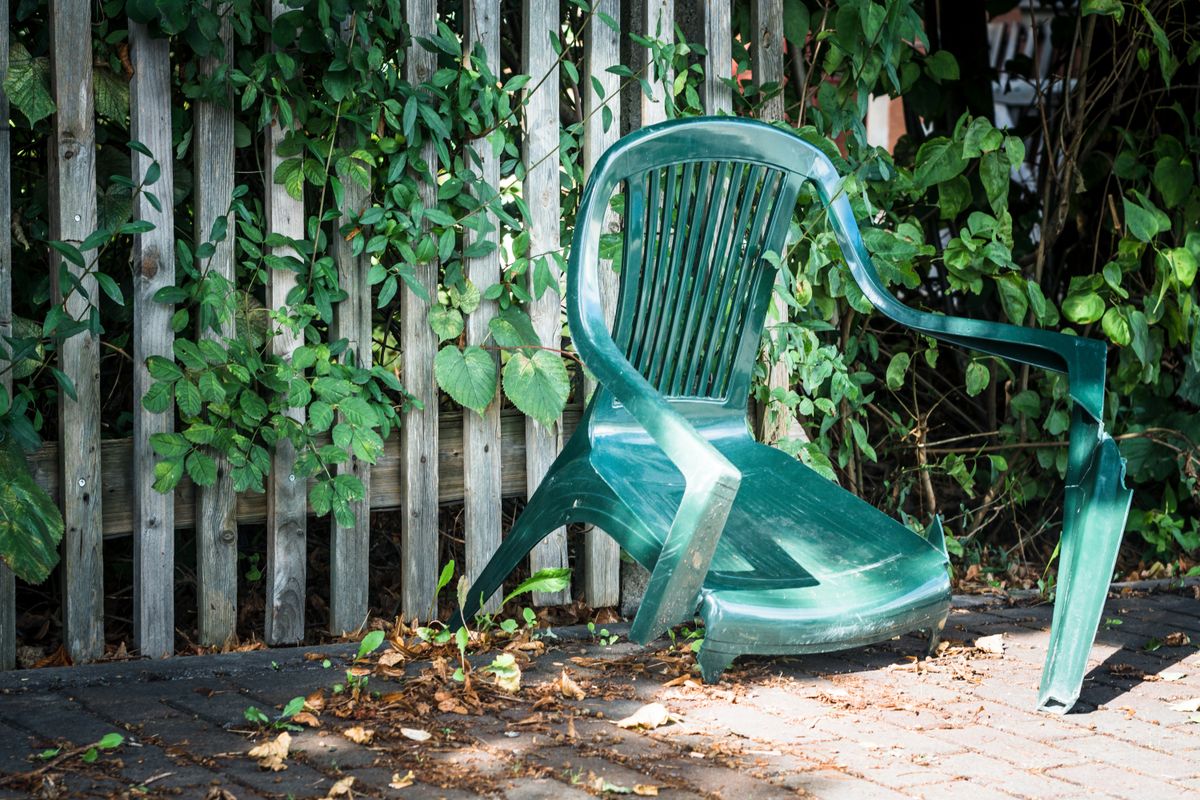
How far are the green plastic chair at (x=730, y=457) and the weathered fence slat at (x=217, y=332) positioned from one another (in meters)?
0.57

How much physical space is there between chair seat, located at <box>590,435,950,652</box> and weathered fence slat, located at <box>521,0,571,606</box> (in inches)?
18.0

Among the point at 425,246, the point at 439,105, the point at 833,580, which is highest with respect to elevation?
the point at 439,105

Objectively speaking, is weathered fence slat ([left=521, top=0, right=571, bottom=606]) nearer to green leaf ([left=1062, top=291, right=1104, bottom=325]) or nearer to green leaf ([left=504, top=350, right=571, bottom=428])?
green leaf ([left=504, top=350, right=571, bottom=428])

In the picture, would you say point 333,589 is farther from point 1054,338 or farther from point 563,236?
point 1054,338

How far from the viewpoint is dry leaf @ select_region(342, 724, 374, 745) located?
2.32m

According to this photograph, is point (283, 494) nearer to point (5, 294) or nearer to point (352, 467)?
point (352, 467)

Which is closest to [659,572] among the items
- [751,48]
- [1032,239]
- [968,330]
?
[968,330]

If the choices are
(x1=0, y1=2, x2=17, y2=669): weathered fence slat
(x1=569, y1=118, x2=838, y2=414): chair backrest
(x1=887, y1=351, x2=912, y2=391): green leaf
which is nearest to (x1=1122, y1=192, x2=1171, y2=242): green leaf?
(x1=887, y1=351, x2=912, y2=391): green leaf

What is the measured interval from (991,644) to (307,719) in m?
1.64

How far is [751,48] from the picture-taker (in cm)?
362

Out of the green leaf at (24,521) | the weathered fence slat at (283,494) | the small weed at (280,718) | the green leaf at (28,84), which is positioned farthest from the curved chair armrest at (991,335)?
the green leaf at (24,521)

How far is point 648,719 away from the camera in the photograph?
8.08ft

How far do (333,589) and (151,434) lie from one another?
22.8 inches

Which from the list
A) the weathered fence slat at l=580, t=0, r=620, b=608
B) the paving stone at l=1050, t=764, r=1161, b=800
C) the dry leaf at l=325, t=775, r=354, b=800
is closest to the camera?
the dry leaf at l=325, t=775, r=354, b=800
